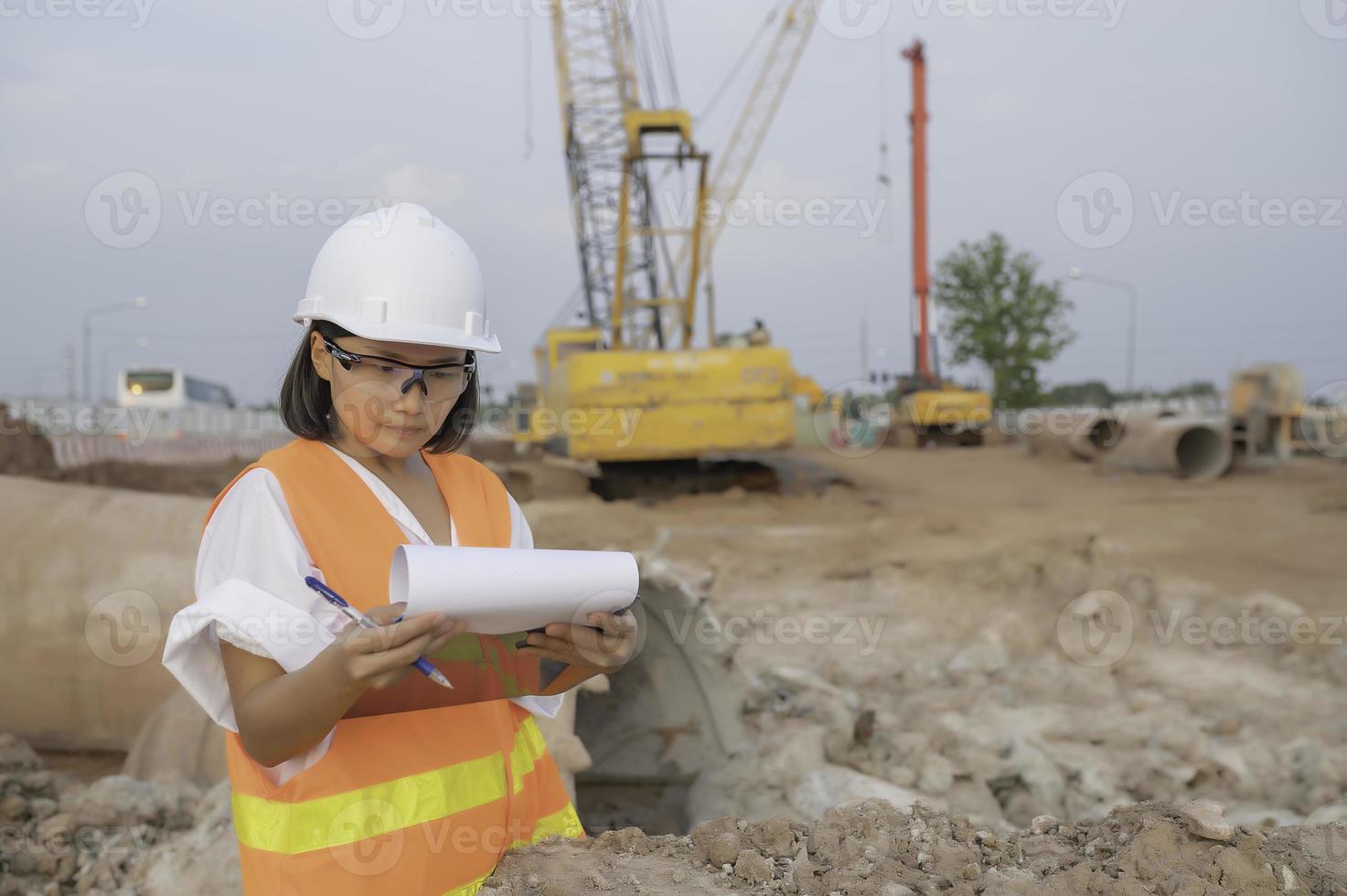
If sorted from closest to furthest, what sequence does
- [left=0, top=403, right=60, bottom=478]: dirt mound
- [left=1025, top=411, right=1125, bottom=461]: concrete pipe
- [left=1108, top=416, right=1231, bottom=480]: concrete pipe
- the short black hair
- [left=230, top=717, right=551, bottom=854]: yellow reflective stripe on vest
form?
[left=230, top=717, right=551, bottom=854]: yellow reflective stripe on vest, the short black hair, [left=0, top=403, right=60, bottom=478]: dirt mound, [left=1108, top=416, right=1231, bottom=480]: concrete pipe, [left=1025, top=411, right=1125, bottom=461]: concrete pipe

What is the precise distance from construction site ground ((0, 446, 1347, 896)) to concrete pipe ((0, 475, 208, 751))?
0.82 feet

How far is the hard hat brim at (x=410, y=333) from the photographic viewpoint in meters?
1.48

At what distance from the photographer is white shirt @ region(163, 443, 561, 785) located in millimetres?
1264

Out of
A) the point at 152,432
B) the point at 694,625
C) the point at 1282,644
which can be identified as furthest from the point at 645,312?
the point at 694,625

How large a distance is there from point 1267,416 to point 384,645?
1665 centimetres

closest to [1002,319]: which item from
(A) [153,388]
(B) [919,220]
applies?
(B) [919,220]

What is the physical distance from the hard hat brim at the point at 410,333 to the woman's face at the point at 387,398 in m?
0.03

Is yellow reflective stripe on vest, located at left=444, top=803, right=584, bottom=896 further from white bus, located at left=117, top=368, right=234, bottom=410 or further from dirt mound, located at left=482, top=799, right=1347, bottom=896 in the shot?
white bus, located at left=117, top=368, right=234, bottom=410

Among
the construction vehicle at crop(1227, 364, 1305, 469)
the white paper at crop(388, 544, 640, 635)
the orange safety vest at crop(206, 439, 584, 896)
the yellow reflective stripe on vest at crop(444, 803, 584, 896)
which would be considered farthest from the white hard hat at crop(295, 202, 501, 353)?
the construction vehicle at crop(1227, 364, 1305, 469)

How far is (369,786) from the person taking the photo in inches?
54.0

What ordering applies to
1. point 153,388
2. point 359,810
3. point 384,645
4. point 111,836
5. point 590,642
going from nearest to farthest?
point 384,645 → point 359,810 → point 590,642 → point 111,836 → point 153,388

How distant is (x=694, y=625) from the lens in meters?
3.77

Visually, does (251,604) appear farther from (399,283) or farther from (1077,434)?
(1077,434)

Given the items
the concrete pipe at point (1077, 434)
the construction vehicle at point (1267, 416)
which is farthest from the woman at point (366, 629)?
the concrete pipe at point (1077, 434)
